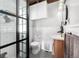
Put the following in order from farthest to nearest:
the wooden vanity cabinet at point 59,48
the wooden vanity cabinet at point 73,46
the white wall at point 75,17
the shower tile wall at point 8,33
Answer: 1. the wooden vanity cabinet at point 59,48
2. the shower tile wall at point 8,33
3. the white wall at point 75,17
4. the wooden vanity cabinet at point 73,46

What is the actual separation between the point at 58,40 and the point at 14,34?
3.57ft

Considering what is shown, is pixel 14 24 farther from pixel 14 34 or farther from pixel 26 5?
pixel 26 5

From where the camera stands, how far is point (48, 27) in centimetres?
399

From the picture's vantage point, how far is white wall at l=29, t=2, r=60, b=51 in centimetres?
381

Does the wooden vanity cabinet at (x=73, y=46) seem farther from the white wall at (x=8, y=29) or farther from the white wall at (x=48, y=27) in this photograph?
the white wall at (x=48, y=27)

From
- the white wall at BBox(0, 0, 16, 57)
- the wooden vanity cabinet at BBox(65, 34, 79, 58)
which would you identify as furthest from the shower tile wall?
the wooden vanity cabinet at BBox(65, 34, 79, 58)

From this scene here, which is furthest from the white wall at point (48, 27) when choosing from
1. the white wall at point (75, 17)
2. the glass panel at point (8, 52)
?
the white wall at point (75, 17)

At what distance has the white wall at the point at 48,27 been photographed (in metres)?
3.81

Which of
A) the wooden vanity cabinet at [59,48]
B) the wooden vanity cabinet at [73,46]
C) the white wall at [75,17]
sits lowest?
the wooden vanity cabinet at [59,48]

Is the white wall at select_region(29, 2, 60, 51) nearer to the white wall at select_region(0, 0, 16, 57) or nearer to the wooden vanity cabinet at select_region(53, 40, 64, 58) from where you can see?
the wooden vanity cabinet at select_region(53, 40, 64, 58)

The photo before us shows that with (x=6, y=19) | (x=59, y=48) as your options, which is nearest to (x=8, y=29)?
(x=6, y=19)

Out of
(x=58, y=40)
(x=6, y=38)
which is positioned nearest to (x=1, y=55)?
(x=6, y=38)

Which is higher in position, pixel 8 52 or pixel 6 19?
pixel 6 19

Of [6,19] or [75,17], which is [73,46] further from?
[6,19]
